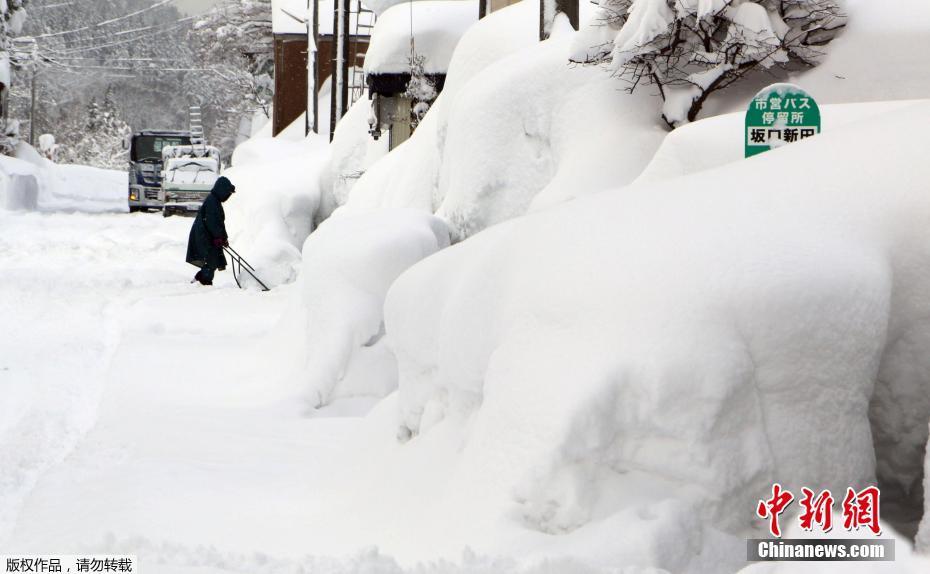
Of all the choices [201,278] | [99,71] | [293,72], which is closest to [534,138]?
[201,278]

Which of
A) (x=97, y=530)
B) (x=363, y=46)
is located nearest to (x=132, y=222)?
(x=363, y=46)

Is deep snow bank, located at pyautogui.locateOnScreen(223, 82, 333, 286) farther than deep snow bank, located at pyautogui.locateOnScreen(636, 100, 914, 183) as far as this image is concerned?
Yes

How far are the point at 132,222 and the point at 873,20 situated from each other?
20883 millimetres

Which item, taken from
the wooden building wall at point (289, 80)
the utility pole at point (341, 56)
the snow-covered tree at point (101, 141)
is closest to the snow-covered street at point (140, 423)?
the utility pole at point (341, 56)

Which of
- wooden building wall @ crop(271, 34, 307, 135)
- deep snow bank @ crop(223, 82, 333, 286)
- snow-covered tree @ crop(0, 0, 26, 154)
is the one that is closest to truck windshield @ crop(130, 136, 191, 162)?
deep snow bank @ crop(223, 82, 333, 286)

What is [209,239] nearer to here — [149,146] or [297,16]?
[149,146]

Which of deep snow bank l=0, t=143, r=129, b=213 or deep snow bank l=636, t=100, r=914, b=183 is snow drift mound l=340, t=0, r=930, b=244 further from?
deep snow bank l=0, t=143, r=129, b=213

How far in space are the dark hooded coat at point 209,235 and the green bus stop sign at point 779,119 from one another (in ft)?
30.9

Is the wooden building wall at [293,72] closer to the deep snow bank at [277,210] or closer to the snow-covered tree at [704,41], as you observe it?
the deep snow bank at [277,210]

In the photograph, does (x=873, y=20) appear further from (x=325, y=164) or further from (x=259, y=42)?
(x=259, y=42)

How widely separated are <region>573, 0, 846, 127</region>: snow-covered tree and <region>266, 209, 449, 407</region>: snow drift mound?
243cm

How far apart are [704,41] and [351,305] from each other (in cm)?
402

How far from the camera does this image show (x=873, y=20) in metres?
9.93

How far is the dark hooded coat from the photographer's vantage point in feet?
49.2
